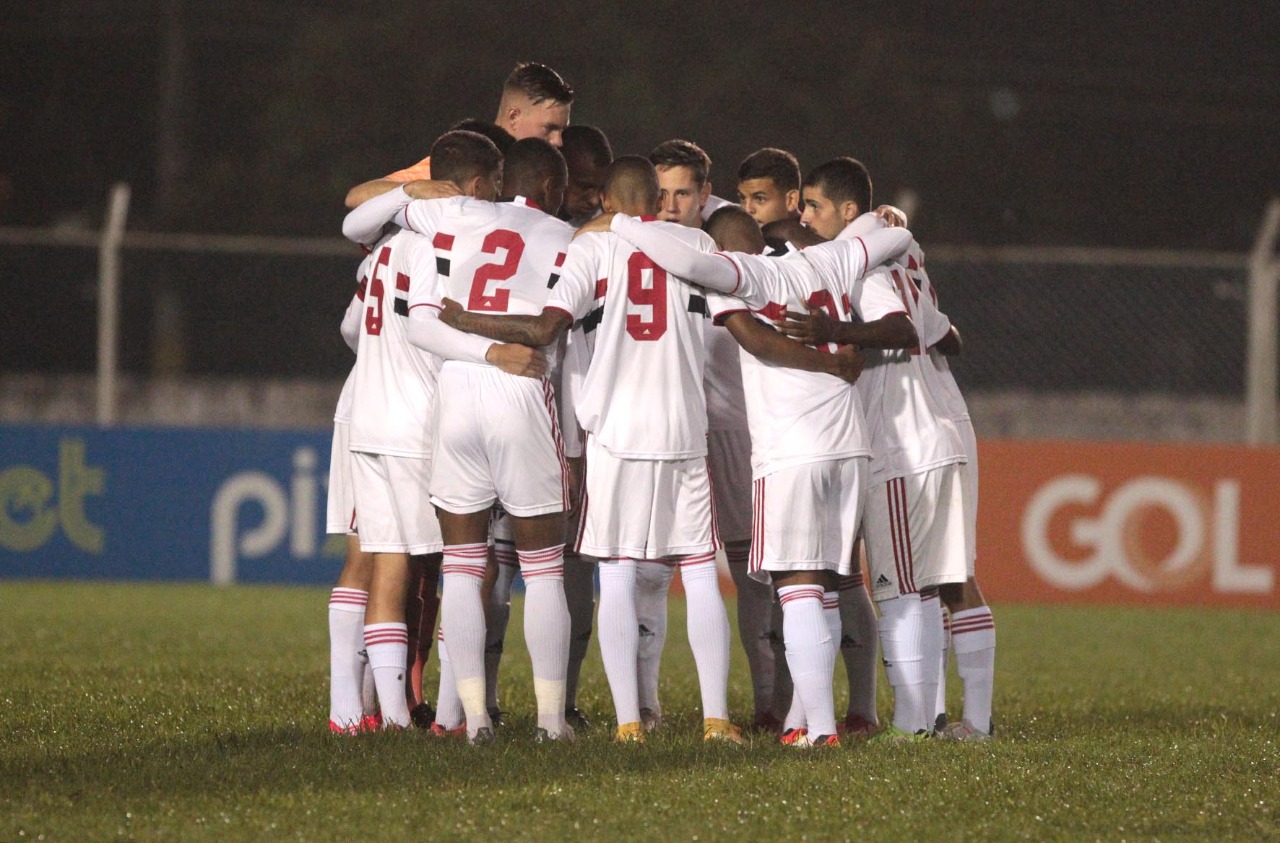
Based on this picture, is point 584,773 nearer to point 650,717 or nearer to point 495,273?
point 650,717

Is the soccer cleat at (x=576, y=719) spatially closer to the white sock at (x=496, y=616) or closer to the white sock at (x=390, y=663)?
the white sock at (x=496, y=616)

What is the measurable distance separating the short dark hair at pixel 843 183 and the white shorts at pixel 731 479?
2.97 feet

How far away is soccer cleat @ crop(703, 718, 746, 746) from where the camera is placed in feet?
17.9

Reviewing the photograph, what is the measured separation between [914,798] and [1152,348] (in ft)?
33.2

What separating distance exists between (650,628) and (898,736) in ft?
3.43

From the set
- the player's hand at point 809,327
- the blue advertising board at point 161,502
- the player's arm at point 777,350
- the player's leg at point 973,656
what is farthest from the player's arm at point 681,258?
the blue advertising board at point 161,502

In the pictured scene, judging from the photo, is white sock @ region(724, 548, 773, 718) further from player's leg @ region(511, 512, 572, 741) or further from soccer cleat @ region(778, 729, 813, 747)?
player's leg @ region(511, 512, 572, 741)

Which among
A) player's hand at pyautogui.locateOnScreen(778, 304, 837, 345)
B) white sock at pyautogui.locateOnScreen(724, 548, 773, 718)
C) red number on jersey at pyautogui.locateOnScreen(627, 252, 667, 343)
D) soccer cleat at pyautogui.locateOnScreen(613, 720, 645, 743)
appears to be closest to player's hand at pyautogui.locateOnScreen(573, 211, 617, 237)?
red number on jersey at pyautogui.locateOnScreen(627, 252, 667, 343)

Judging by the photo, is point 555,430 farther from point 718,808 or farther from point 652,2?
point 652,2

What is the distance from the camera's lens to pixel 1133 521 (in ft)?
38.4

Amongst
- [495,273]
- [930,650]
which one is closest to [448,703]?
[495,273]

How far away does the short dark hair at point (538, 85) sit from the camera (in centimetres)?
634

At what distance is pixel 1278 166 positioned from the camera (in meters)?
25.2

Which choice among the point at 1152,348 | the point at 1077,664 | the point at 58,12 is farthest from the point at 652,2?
the point at 1077,664
